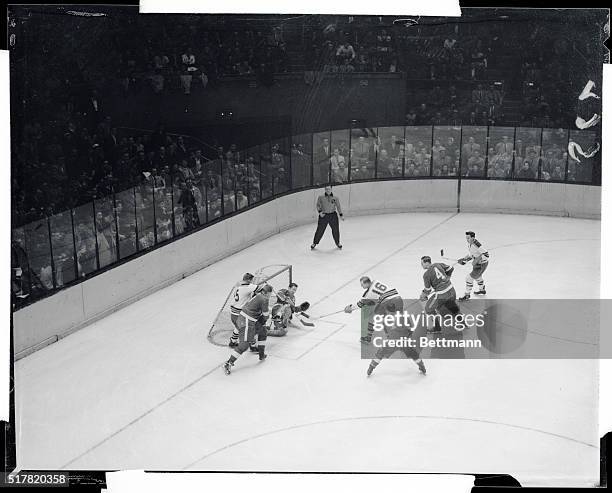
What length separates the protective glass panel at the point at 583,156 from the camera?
16781 millimetres

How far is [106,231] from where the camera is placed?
36.2 ft

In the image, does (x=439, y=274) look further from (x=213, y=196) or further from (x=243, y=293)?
(x=213, y=196)

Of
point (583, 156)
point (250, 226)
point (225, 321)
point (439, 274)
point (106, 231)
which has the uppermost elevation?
point (583, 156)

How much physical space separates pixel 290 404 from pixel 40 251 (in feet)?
11.3

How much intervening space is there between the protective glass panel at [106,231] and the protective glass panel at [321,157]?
17.8 feet

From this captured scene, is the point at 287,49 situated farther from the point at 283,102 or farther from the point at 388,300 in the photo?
the point at 388,300

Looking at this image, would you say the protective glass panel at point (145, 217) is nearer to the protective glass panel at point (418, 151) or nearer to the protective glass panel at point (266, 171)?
the protective glass panel at point (266, 171)

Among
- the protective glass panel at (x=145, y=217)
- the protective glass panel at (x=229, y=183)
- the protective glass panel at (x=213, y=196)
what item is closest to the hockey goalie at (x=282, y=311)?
the protective glass panel at (x=145, y=217)

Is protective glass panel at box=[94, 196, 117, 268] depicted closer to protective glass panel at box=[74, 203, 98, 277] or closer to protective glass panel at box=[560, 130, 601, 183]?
protective glass panel at box=[74, 203, 98, 277]

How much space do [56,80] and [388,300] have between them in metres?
4.19

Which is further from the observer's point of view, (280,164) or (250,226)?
(280,164)

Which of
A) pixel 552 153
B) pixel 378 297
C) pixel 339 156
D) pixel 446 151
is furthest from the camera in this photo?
pixel 446 151

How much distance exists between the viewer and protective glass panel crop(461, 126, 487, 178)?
16969 millimetres

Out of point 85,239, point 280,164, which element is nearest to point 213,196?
point 280,164
